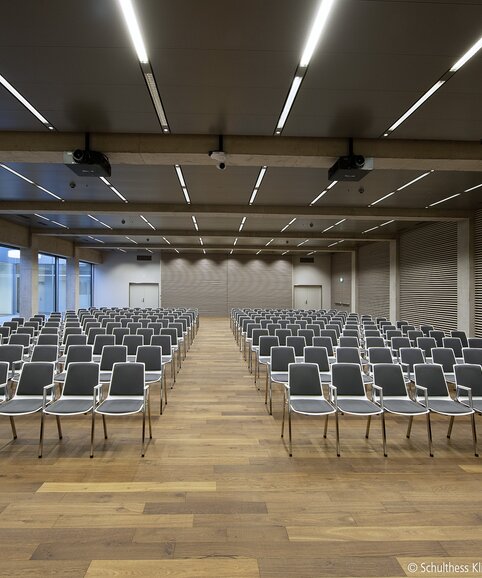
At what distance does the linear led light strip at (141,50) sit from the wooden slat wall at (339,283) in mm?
20634

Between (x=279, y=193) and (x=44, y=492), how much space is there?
29.3 feet

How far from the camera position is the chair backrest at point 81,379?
16.5 feet

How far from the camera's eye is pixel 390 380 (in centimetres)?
515

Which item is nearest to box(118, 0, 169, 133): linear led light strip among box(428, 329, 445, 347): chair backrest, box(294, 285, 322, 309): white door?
box(428, 329, 445, 347): chair backrest

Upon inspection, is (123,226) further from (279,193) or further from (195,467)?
(195,467)

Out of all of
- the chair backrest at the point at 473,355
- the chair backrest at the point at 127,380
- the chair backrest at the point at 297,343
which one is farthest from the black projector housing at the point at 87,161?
the chair backrest at the point at 473,355

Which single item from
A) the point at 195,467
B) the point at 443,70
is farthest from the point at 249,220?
the point at 195,467

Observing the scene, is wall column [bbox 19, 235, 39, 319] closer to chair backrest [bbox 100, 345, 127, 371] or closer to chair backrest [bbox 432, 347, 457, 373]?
chair backrest [bbox 100, 345, 127, 371]

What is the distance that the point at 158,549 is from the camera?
9.48ft

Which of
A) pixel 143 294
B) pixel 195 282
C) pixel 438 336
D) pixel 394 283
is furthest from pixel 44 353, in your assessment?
pixel 143 294

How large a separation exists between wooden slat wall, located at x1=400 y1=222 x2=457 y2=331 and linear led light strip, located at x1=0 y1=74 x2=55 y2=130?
12773 millimetres

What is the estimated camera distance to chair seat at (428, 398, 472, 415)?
461 cm

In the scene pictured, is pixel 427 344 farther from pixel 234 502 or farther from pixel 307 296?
pixel 307 296

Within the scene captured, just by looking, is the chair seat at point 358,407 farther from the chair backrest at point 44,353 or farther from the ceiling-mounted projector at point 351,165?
the chair backrest at point 44,353
